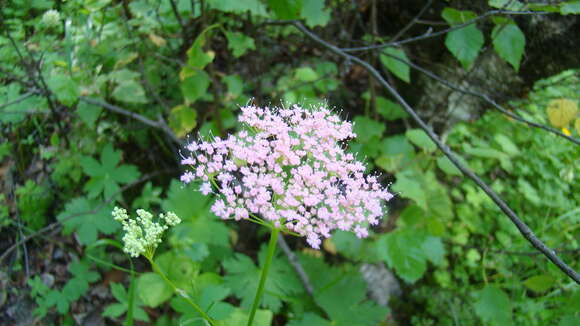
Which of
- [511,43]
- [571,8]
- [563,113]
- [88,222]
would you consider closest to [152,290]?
[88,222]

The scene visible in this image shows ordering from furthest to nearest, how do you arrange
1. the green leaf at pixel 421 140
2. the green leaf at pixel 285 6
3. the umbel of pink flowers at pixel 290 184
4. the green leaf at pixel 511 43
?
the green leaf at pixel 421 140 → the green leaf at pixel 511 43 → the green leaf at pixel 285 6 → the umbel of pink flowers at pixel 290 184

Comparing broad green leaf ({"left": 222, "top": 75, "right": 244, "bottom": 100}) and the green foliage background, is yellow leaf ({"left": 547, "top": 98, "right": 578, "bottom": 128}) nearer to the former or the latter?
the green foliage background

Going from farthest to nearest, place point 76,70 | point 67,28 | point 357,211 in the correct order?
point 76,70
point 67,28
point 357,211

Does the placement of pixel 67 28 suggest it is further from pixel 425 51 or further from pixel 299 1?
pixel 425 51

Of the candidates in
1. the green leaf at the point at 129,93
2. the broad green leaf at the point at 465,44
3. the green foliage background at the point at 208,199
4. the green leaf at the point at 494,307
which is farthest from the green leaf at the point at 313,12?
the green leaf at the point at 494,307

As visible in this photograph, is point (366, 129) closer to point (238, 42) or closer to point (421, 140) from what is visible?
point (421, 140)

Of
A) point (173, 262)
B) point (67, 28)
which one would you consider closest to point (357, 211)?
point (173, 262)

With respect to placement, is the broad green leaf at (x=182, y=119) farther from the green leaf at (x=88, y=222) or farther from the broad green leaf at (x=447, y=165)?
the broad green leaf at (x=447, y=165)
